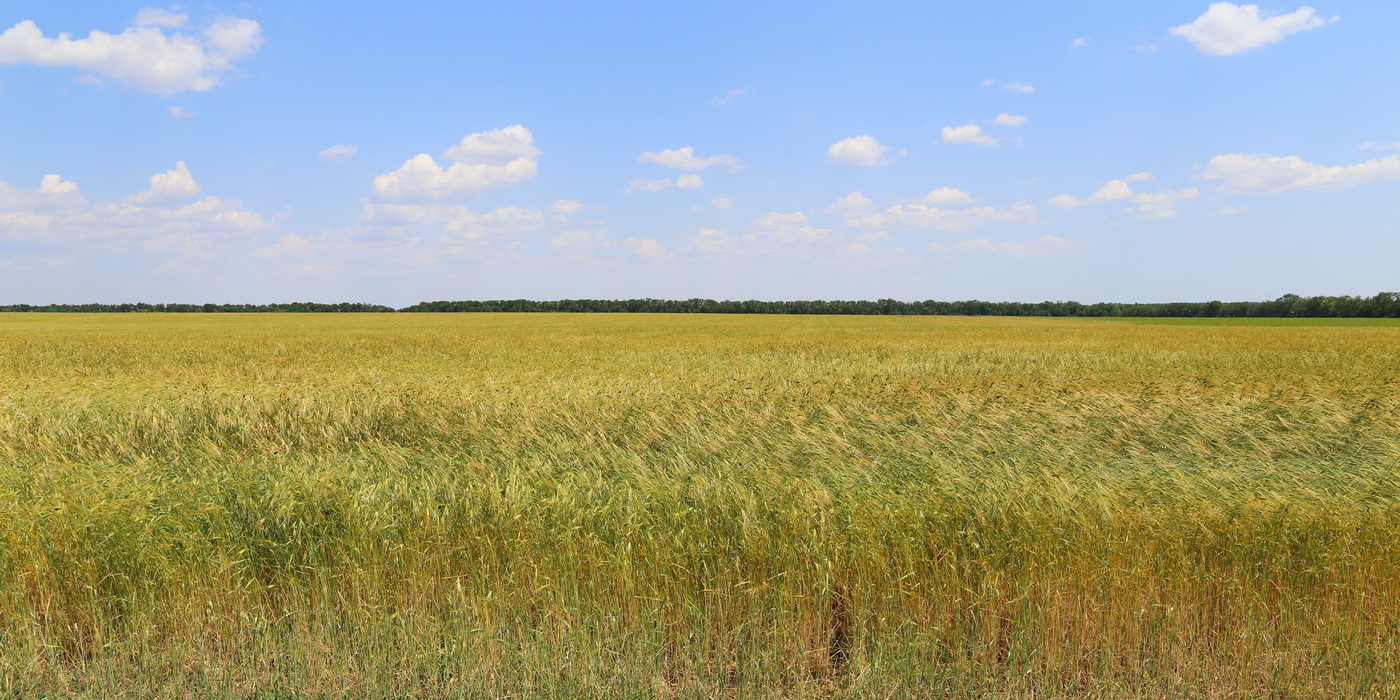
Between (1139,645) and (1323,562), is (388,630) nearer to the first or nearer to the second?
(1139,645)

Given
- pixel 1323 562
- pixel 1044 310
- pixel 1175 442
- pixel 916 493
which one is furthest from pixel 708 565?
pixel 1044 310

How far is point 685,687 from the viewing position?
418 centimetres

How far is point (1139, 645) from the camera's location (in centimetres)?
441

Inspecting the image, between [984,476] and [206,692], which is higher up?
[984,476]

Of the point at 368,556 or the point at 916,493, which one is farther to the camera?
the point at 916,493

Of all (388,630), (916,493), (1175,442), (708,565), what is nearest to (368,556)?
(388,630)

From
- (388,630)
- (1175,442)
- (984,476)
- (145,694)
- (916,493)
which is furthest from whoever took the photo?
(1175,442)

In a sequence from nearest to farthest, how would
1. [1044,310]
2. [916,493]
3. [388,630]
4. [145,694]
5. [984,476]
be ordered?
[145,694], [388,630], [916,493], [984,476], [1044,310]

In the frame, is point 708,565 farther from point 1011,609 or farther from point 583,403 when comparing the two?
point 583,403

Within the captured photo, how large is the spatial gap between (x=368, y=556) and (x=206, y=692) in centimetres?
125

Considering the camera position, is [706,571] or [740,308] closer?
[706,571]

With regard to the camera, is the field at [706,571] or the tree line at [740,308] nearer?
the field at [706,571]

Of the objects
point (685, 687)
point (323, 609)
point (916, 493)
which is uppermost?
point (916, 493)

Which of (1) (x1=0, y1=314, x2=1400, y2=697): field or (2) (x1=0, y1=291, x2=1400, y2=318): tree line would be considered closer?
(1) (x1=0, y1=314, x2=1400, y2=697): field
